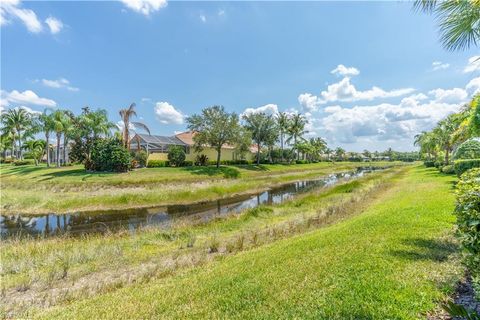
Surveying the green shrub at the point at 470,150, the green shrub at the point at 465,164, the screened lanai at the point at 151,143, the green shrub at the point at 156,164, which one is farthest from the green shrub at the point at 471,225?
the screened lanai at the point at 151,143

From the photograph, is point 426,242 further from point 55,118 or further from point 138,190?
point 55,118

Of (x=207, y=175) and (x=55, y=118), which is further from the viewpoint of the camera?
(x=55, y=118)

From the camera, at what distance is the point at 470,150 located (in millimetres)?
16594

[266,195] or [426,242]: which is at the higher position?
[426,242]

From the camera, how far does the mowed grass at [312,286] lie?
3.86 meters

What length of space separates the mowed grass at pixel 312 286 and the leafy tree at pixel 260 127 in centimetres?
4522

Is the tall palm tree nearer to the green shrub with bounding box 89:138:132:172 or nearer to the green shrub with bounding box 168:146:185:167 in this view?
the green shrub with bounding box 89:138:132:172

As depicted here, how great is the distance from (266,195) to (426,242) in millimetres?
18873

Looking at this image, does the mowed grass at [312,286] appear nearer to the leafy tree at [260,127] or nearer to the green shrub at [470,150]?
the green shrub at [470,150]

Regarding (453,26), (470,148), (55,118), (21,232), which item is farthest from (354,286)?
(55,118)

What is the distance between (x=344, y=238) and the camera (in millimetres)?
7094

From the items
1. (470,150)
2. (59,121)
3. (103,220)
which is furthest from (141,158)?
(470,150)

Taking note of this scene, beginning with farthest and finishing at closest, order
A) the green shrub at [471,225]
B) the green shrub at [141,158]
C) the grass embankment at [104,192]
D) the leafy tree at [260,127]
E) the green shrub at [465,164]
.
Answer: the leafy tree at [260,127] < the green shrub at [141,158] < the grass embankment at [104,192] < the green shrub at [465,164] < the green shrub at [471,225]

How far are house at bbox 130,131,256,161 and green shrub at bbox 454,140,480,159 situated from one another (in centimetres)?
3474
